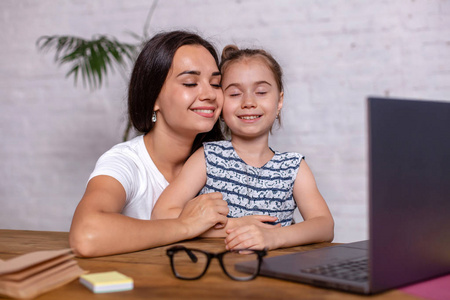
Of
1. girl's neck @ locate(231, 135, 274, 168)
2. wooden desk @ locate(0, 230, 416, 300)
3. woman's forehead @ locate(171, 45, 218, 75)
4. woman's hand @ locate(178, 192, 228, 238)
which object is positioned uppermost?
woman's forehead @ locate(171, 45, 218, 75)

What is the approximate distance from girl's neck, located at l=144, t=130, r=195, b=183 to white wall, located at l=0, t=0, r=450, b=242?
0.70 m

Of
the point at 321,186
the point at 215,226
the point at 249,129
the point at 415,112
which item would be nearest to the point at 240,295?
the point at 415,112

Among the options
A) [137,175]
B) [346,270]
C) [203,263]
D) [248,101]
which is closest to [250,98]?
[248,101]

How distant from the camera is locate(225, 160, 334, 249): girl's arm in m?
1.14

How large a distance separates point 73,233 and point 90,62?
133 cm

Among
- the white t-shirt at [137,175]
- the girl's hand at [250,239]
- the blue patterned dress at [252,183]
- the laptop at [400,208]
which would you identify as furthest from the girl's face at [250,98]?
the laptop at [400,208]

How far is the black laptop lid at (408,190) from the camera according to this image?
69cm

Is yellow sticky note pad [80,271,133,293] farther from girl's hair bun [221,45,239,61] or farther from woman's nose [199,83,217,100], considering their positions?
girl's hair bun [221,45,239,61]

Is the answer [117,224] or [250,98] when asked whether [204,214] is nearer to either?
[117,224]

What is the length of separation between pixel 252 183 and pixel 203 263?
0.72 meters

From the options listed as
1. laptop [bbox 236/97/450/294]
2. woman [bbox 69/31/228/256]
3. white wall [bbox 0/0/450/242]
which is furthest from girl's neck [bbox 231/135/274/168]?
white wall [bbox 0/0/450/242]

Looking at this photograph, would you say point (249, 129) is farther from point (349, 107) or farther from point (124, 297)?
point (349, 107)

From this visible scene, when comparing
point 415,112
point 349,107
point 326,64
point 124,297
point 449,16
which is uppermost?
point 449,16

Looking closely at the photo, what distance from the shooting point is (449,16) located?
2549mm
